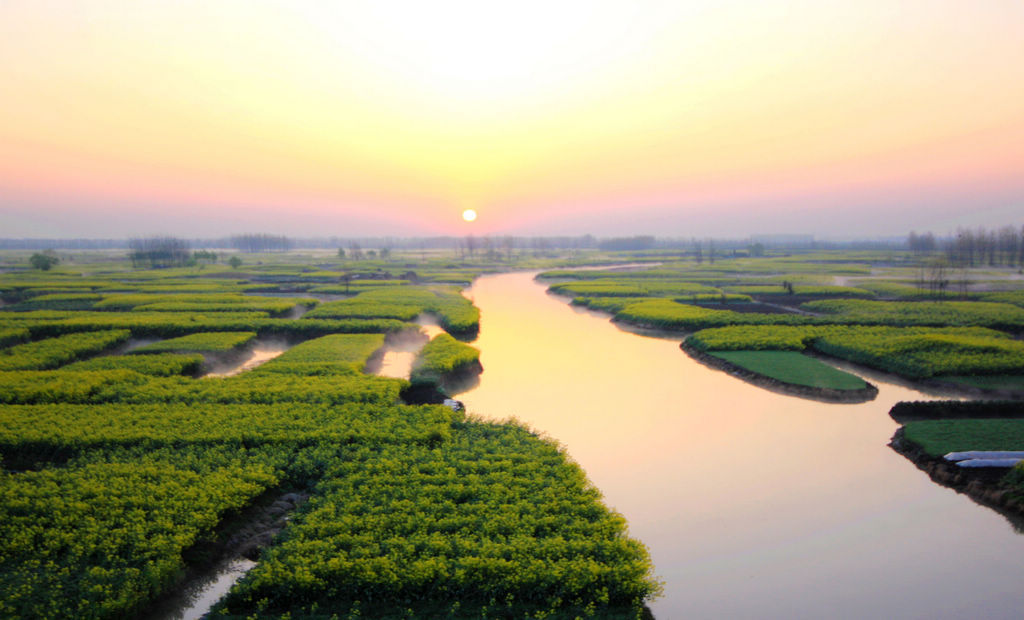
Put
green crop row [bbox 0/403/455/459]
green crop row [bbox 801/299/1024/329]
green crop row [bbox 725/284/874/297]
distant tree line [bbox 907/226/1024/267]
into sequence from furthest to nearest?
1. distant tree line [bbox 907/226/1024/267]
2. green crop row [bbox 725/284/874/297]
3. green crop row [bbox 801/299/1024/329]
4. green crop row [bbox 0/403/455/459]

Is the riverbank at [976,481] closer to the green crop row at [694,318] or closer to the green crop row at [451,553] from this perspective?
the green crop row at [451,553]

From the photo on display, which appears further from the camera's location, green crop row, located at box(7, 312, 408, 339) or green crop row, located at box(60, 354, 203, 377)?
green crop row, located at box(7, 312, 408, 339)

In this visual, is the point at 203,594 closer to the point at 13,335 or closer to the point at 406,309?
the point at 406,309

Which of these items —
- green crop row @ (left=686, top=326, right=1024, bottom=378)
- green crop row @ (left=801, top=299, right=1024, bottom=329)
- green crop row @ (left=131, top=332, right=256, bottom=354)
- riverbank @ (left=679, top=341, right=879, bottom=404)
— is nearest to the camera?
riverbank @ (left=679, top=341, right=879, bottom=404)

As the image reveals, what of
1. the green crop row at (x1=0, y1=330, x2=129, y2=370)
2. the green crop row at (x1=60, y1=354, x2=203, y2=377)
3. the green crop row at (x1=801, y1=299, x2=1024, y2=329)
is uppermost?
the green crop row at (x1=0, y1=330, x2=129, y2=370)

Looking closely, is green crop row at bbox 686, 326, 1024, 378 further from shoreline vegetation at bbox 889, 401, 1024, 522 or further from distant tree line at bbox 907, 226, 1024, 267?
distant tree line at bbox 907, 226, 1024, 267

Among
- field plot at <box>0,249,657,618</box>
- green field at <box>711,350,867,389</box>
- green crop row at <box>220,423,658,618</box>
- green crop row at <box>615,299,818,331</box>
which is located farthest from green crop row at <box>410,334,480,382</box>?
green crop row at <box>615,299,818,331</box>
